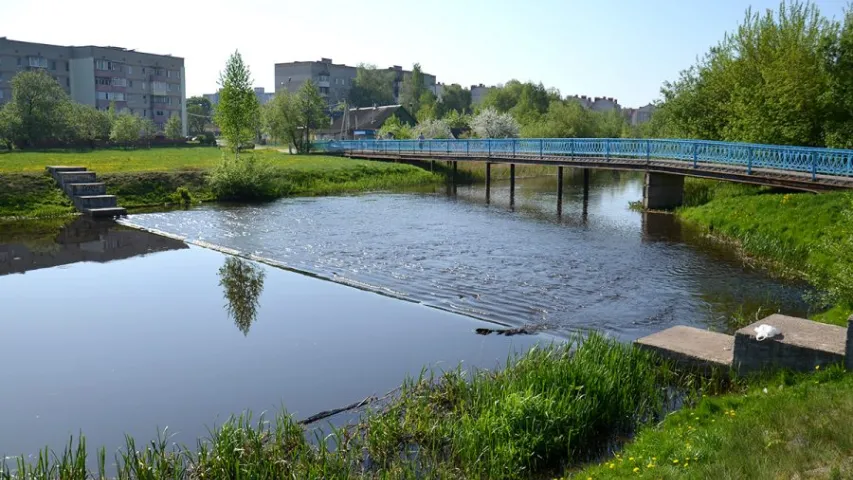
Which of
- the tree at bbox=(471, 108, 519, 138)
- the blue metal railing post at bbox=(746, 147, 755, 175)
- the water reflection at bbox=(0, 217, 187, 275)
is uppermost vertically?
the tree at bbox=(471, 108, 519, 138)

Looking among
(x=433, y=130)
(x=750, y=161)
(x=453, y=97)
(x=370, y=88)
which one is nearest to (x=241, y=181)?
(x=750, y=161)

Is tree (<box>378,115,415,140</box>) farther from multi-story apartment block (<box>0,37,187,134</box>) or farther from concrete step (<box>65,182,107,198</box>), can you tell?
concrete step (<box>65,182,107,198</box>)

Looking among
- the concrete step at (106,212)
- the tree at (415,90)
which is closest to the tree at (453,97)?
the tree at (415,90)

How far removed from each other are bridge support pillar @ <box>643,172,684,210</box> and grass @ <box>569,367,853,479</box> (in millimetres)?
20585

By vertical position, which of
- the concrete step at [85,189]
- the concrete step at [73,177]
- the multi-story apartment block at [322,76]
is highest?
the multi-story apartment block at [322,76]

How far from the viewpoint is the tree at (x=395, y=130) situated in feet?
210

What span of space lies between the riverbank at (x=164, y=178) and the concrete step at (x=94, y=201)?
0.41 metres

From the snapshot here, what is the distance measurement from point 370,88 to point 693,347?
100145 mm

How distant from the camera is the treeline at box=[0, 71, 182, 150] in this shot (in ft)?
147

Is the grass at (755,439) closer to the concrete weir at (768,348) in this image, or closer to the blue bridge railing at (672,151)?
the concrete weir at (768,348)

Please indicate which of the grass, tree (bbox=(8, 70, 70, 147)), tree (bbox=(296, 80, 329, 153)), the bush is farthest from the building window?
→ the grass

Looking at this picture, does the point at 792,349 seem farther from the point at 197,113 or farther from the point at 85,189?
the point at 197,113

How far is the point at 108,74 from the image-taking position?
268 feet

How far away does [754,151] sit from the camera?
22500 millimetres
